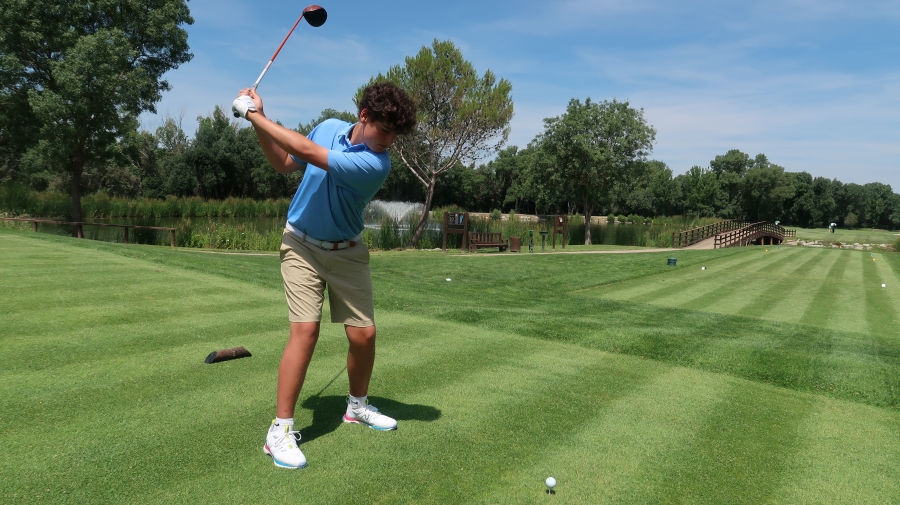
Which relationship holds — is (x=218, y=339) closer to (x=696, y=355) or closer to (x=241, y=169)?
(x=696, y=355)

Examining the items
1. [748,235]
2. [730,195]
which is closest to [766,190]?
[730,195]

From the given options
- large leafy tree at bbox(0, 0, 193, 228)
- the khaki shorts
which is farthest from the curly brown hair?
large leafy tree at bbox(0, 0, 193, 228)

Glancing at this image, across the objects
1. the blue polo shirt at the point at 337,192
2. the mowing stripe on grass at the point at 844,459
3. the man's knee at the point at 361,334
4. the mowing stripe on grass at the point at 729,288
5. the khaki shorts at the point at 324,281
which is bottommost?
A: the mowing stripe on grass at the point at 729,288

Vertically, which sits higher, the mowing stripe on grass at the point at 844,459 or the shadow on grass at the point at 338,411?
the shadow on grass at the point at 338,411

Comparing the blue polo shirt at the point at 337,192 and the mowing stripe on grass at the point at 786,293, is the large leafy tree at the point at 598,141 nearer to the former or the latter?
the mowing stripe on grass at the point at 786,293

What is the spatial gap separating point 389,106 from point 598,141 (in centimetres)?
4302

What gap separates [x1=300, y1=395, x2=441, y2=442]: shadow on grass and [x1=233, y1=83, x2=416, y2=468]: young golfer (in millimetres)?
193

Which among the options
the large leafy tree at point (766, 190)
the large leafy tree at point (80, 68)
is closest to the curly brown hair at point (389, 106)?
the large leafy tree at point (80, 68)

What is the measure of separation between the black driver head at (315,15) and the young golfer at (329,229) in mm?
1051

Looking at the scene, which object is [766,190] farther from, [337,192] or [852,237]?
[337,192]

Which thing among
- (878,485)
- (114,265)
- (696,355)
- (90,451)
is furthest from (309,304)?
(114,265)

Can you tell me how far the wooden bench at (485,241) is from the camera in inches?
1053

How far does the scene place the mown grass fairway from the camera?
9.14 ft

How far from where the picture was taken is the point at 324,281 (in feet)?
10.9
